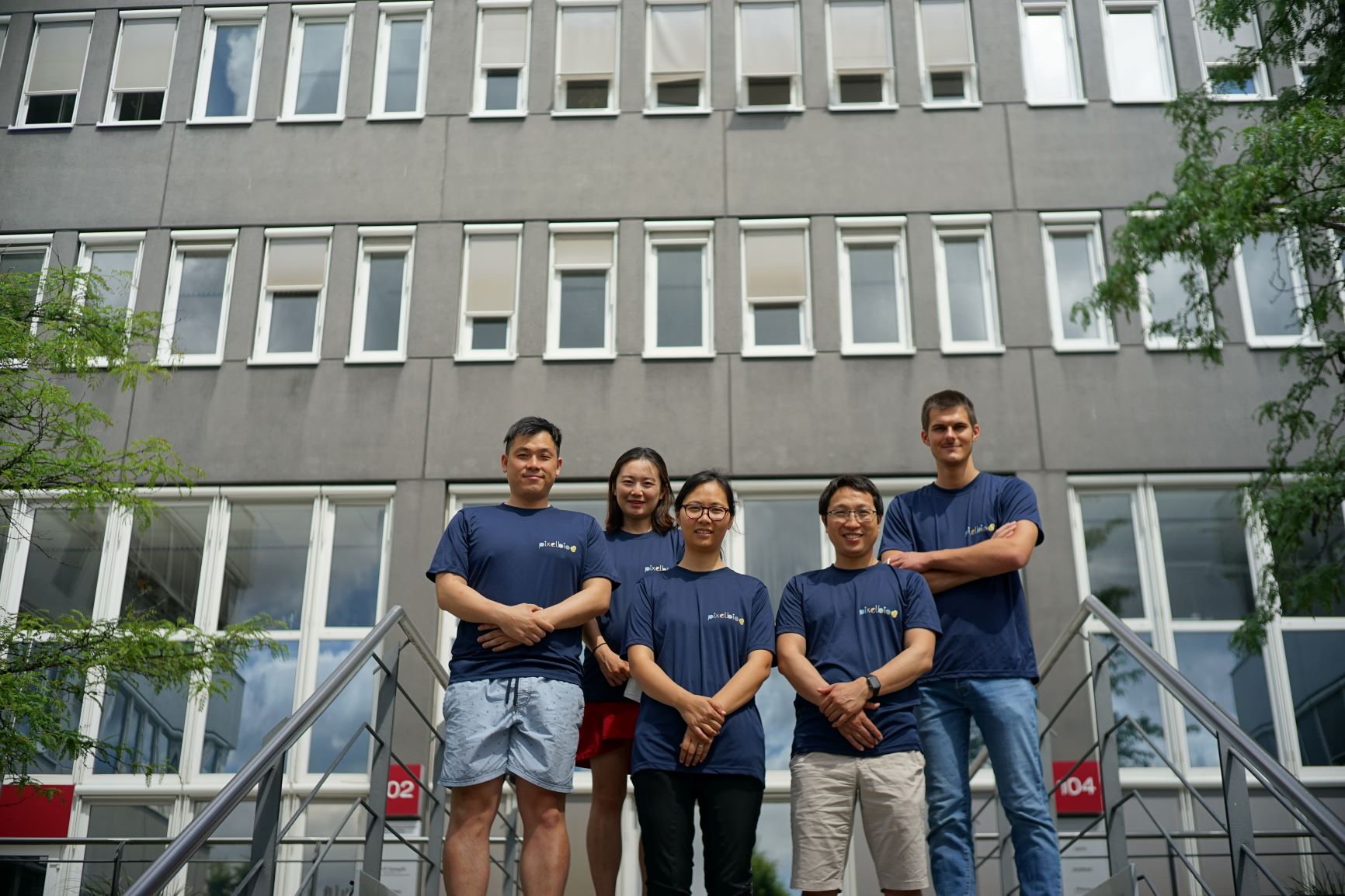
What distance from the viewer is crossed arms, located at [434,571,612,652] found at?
4555mm

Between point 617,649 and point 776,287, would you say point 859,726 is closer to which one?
point 617,649

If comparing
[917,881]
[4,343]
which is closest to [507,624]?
[917,881]

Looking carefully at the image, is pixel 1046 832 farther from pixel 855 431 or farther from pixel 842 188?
pixel 842 188

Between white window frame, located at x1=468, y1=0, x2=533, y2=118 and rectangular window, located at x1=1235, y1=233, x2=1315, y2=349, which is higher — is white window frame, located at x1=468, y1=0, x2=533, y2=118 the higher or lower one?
the higher one

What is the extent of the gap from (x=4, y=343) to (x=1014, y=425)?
7996mm

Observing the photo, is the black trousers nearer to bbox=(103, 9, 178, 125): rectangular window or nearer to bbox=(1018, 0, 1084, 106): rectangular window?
bbox=(1018, 0, 1084, 106): rectangular window

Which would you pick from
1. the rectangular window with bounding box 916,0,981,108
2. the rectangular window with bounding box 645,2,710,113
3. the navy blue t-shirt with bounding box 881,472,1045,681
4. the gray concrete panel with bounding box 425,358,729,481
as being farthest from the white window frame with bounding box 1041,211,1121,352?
the navy blue t-shirt with bounding box 881,472,1045,681

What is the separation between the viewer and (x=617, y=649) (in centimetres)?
507

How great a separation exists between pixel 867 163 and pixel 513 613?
908 centimetres

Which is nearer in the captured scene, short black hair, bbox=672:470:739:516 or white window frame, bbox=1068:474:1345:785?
short black hair, bbox=672:470:739:516

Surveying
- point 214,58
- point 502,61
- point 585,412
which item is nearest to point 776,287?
point 585,412

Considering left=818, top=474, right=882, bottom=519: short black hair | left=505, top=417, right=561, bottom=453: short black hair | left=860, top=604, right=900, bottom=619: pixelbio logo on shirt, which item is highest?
left=505, top=417, right=561, bottom=453: short black hair

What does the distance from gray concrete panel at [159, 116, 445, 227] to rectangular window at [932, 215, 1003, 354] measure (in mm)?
4819

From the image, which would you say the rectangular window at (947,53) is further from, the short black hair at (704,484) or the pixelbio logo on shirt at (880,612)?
the pixelbio logo on shirt at (880,612)
